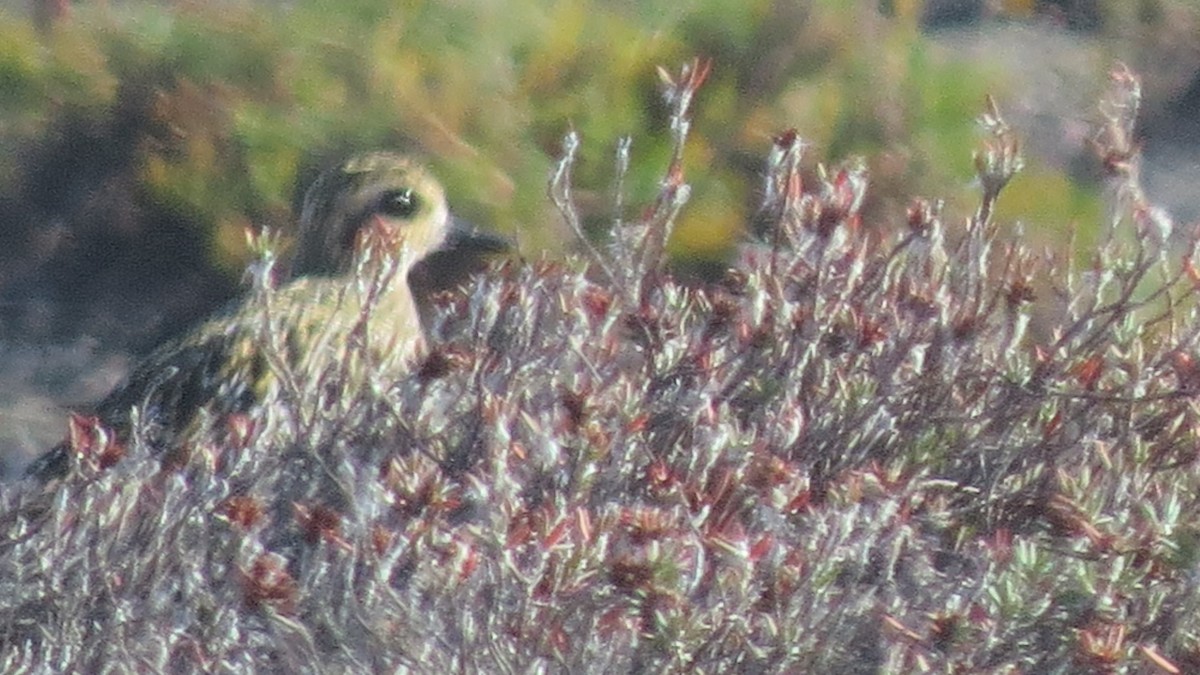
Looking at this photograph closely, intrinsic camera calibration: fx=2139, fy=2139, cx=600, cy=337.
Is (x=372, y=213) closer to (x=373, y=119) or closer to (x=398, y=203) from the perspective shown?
(x=398, y=203)

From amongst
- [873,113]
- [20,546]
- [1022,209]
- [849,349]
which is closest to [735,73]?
[873,113]

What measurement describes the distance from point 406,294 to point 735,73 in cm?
194

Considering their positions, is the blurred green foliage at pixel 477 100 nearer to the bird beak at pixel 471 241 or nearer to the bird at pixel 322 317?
the bird beak at pixel 471 241

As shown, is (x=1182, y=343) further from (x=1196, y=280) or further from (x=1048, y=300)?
(x=1048, y=300)

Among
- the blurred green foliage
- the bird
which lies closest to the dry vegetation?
the bird

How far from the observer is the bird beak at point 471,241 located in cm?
646

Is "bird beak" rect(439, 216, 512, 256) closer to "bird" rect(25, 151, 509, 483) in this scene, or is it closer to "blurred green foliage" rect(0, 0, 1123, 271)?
"bird" rect(25, 151, 509, 483)

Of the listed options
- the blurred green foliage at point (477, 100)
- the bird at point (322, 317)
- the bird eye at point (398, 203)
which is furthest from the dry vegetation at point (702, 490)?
the blurred green foliage at point (477, 100)

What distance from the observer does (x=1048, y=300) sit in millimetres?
6465

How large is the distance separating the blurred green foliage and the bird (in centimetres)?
34

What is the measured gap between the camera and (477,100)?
720 centimetres

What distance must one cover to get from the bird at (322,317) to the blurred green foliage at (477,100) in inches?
13.3

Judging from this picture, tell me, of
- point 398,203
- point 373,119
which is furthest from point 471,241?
point 373,119

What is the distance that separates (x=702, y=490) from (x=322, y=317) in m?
1.98
